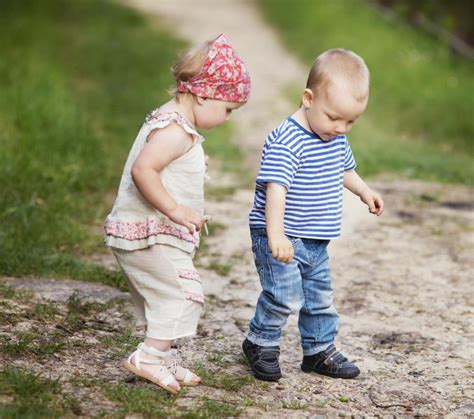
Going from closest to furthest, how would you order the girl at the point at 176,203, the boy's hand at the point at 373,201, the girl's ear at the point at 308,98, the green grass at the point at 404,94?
the girl at the point at 176,203 < the girl's ear at the point at 308,98 < the boy's hand at the point at 373,201 < the green grass at the point at 404,94

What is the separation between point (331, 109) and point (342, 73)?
129 mm

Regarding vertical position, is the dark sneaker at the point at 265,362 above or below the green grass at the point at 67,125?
below

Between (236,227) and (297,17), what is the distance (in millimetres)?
10701

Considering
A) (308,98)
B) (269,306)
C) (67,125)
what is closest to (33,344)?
(269,306)

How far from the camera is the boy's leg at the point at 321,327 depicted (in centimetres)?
334

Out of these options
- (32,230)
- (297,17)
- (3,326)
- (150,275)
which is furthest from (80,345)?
(297,17)

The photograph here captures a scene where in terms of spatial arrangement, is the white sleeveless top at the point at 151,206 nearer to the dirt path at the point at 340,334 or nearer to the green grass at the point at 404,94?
the dirt path at the point at 340,334

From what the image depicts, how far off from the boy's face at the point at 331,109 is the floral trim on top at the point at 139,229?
2.10ft

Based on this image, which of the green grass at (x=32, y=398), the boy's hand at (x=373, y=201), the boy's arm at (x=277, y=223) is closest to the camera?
Result: the green grass at (x=32, y=398)

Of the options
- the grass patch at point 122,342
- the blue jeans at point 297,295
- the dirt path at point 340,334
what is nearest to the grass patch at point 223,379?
the dirt path at point 340,334

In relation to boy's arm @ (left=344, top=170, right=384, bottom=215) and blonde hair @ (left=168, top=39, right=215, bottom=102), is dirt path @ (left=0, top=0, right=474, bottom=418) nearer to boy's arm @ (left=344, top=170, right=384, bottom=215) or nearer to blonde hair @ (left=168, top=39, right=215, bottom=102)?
boy's arm @ (left=344, top=170, right=384, bottom=215)

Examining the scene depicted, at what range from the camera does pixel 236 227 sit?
5.63 meters

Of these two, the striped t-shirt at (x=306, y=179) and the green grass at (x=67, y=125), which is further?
the green grass at (x=67, y=125)

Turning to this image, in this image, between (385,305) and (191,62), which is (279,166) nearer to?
(191,62)
